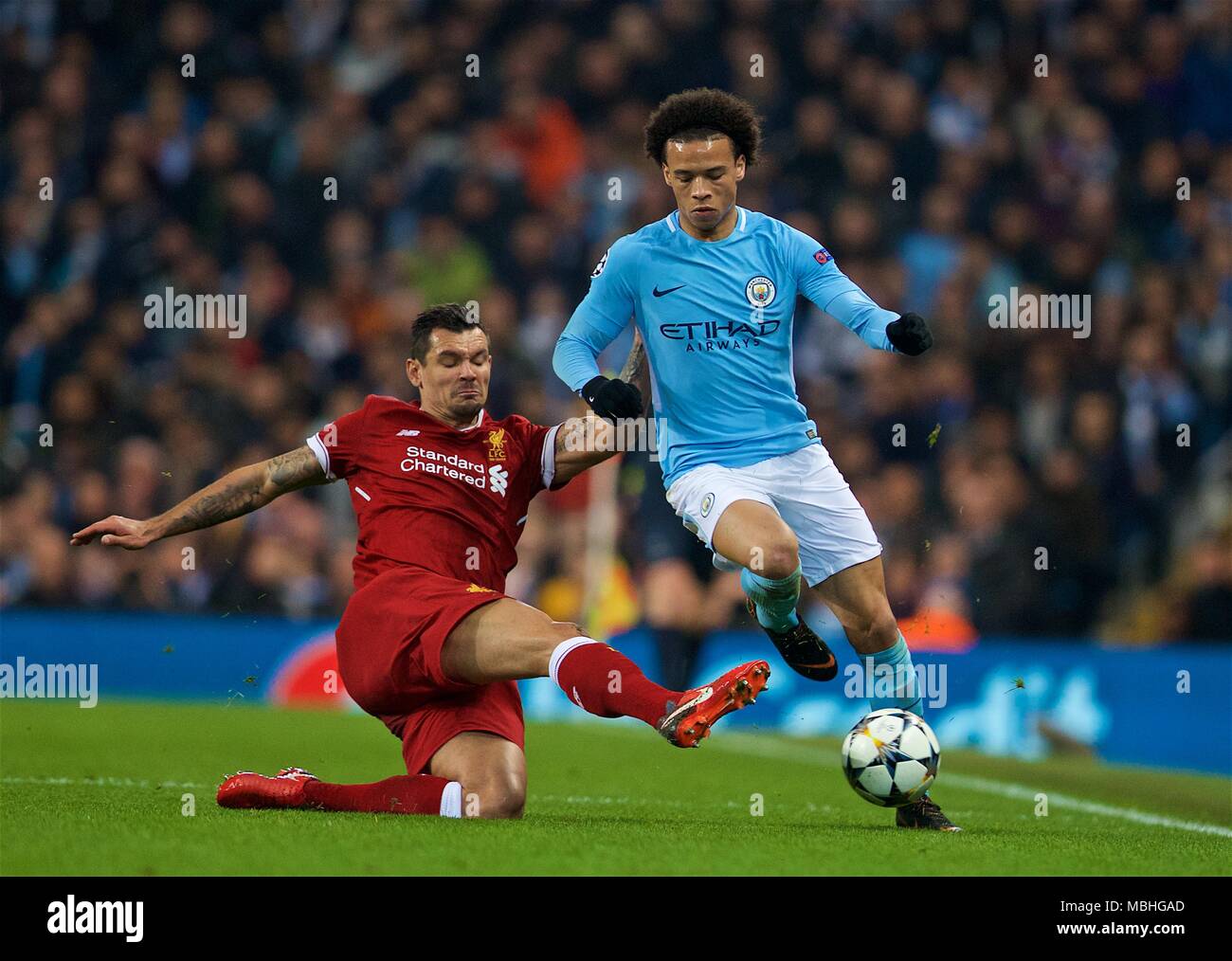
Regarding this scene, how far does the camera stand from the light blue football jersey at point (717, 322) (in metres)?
6.67

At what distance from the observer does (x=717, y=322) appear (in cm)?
666

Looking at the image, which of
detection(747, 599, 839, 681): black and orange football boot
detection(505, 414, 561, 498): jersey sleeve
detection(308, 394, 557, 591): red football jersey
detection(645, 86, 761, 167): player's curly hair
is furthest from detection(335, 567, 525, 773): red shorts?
detection(645, 86, 761, 167): player's curly hair

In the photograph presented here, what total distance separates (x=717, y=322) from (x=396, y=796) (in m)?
2.12

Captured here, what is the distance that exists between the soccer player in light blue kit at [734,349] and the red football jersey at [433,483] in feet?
1.33

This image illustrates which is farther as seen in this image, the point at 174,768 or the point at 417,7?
the point at 417,7

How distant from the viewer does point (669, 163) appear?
6691 mm

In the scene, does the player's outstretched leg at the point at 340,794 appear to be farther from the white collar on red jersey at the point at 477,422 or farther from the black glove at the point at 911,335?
the black glove at the point at 911,335

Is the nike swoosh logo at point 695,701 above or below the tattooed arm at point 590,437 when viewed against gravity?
below

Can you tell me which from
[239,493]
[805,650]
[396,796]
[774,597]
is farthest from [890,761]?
[239,493]

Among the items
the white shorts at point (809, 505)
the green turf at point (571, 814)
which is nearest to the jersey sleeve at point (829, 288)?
the white shorts at point (809, 505)

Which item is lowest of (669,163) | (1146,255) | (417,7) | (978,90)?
(669,163)

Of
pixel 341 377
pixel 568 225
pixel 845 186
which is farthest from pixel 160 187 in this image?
pixel 845 186

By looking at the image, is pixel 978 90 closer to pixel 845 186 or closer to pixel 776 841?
pixel 845 186

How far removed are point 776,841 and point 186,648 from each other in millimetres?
8004
